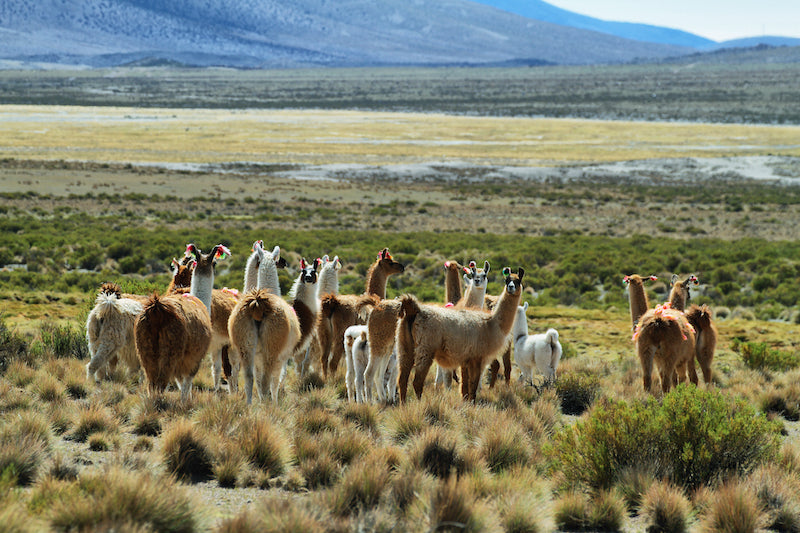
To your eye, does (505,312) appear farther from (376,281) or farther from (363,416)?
(376,281)

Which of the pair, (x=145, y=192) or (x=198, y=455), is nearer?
(x=198, y=455)

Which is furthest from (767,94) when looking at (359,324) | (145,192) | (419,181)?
(359,324)

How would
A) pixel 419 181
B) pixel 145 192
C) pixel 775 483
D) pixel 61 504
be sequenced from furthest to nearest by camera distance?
pixel 419 181 < pixel 145 192 < pixel 775 483 < pixel 61 504

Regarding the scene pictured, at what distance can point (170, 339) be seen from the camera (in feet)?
25.2

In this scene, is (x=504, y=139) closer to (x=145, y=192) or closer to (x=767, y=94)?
(x=145, y=192)

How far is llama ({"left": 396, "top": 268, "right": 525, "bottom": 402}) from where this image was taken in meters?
8.45

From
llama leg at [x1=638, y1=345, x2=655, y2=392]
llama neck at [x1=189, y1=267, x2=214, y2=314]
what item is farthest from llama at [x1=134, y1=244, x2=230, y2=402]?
llama leg at [x1=638, y1=345, x2=655, y2=392]

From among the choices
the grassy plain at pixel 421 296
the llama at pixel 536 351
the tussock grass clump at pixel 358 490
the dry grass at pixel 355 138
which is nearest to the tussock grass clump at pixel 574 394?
the grassy plain at pixel 421 296

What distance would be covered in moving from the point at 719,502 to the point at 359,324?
5790mm

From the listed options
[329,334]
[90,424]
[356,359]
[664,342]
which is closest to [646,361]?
[664,342]

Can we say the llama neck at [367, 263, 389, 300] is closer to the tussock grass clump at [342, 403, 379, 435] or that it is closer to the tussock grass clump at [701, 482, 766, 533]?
the tussock grass clump at [342, 403, 379, 435]

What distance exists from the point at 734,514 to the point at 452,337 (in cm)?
374

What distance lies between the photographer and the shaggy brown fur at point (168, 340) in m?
7.67

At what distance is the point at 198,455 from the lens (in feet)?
20.6
